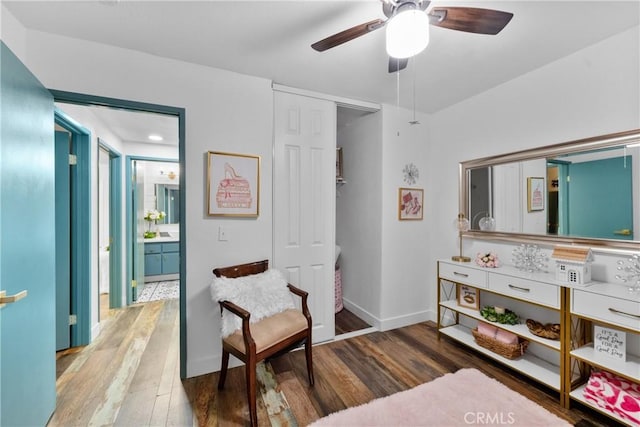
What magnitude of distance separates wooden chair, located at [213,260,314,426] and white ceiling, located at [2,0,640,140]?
1.65 meters

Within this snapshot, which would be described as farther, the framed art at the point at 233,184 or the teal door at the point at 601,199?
the framed art at the point at 233,184

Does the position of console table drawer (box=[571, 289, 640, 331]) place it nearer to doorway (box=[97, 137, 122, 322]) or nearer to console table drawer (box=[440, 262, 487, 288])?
console table drawer (box=[440, 262, 487, 288])

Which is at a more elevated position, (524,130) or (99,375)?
(524,130)

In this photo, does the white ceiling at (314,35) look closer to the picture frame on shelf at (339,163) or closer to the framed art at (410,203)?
the framed art at (410,203)

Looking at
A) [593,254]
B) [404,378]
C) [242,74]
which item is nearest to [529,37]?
[593,254]

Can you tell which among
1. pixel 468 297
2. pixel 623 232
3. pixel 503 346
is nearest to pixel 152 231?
pixel 468 297

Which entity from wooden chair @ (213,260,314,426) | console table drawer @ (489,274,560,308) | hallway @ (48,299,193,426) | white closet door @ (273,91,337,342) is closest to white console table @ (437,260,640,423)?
console table drawer @ (489,274,560,308)

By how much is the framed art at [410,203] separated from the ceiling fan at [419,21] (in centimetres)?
190

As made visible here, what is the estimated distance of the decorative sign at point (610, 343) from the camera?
5.45 feet

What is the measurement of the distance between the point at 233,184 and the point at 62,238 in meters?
1.70

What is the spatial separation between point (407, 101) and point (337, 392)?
2.81 metres

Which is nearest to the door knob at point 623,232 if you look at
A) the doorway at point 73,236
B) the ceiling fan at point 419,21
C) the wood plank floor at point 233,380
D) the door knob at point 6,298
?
the wood plank floor at point 233,380

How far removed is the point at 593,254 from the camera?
1.92 meters

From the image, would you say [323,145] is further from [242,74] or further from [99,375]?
[99,375]
